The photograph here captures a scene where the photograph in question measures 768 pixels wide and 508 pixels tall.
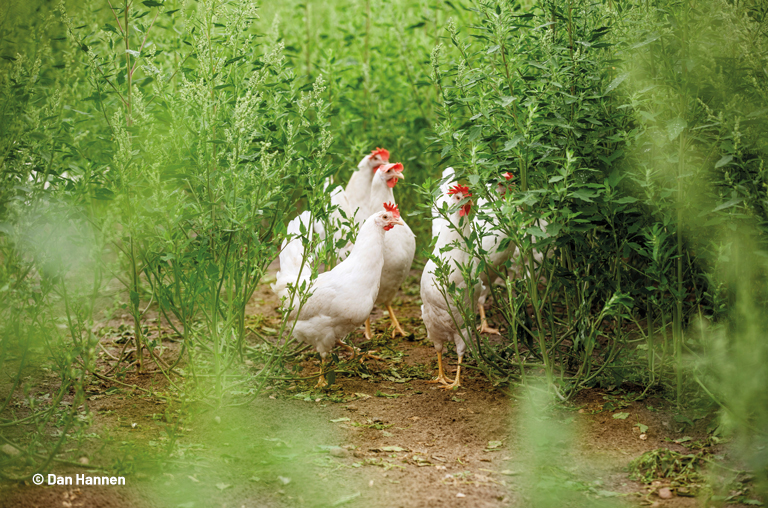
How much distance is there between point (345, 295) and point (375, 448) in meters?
1.09

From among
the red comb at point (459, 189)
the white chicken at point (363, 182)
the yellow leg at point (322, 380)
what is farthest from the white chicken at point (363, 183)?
the yellow leg at point (322, 380)

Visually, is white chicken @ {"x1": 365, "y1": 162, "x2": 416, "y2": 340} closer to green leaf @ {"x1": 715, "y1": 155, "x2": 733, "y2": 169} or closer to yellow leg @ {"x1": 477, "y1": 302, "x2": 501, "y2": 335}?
yellow leg @ {"x1": 477, "y1": 302, "x2": 501, "y2": 335}

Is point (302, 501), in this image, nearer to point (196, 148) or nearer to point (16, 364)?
point (196, 148)

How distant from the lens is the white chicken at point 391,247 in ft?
15.7

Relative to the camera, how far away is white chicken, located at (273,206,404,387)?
3949mm

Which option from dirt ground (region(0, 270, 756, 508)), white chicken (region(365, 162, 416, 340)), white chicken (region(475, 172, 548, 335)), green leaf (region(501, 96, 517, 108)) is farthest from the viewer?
white chicken (region(365, 162, 416, 340))

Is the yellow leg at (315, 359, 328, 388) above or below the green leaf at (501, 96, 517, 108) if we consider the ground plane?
below

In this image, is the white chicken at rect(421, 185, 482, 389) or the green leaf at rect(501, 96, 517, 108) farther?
the white chicken at rect(421, 185, 482, 389)

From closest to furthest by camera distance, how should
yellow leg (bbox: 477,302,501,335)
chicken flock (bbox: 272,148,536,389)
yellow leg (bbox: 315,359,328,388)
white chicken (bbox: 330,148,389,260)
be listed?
chicken flock (bbox: 272,148,536,389) < yellow leg (bbox: 315,359,328,388) < yellow leg (bbox: 477,302,501,335) < white chicken (bbox: 330,148,389,260)

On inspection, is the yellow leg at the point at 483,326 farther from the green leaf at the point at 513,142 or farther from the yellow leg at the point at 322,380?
the green leaf at the point at 513,142

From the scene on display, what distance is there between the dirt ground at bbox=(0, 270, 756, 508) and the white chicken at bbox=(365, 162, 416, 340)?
98 cm

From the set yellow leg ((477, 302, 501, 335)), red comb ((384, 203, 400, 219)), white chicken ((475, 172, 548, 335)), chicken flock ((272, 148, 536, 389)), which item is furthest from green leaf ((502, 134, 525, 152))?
yellow leg ((477, 302, 501, 335))

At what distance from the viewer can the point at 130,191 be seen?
3.31m

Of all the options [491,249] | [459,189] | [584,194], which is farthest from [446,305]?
[584,194]
